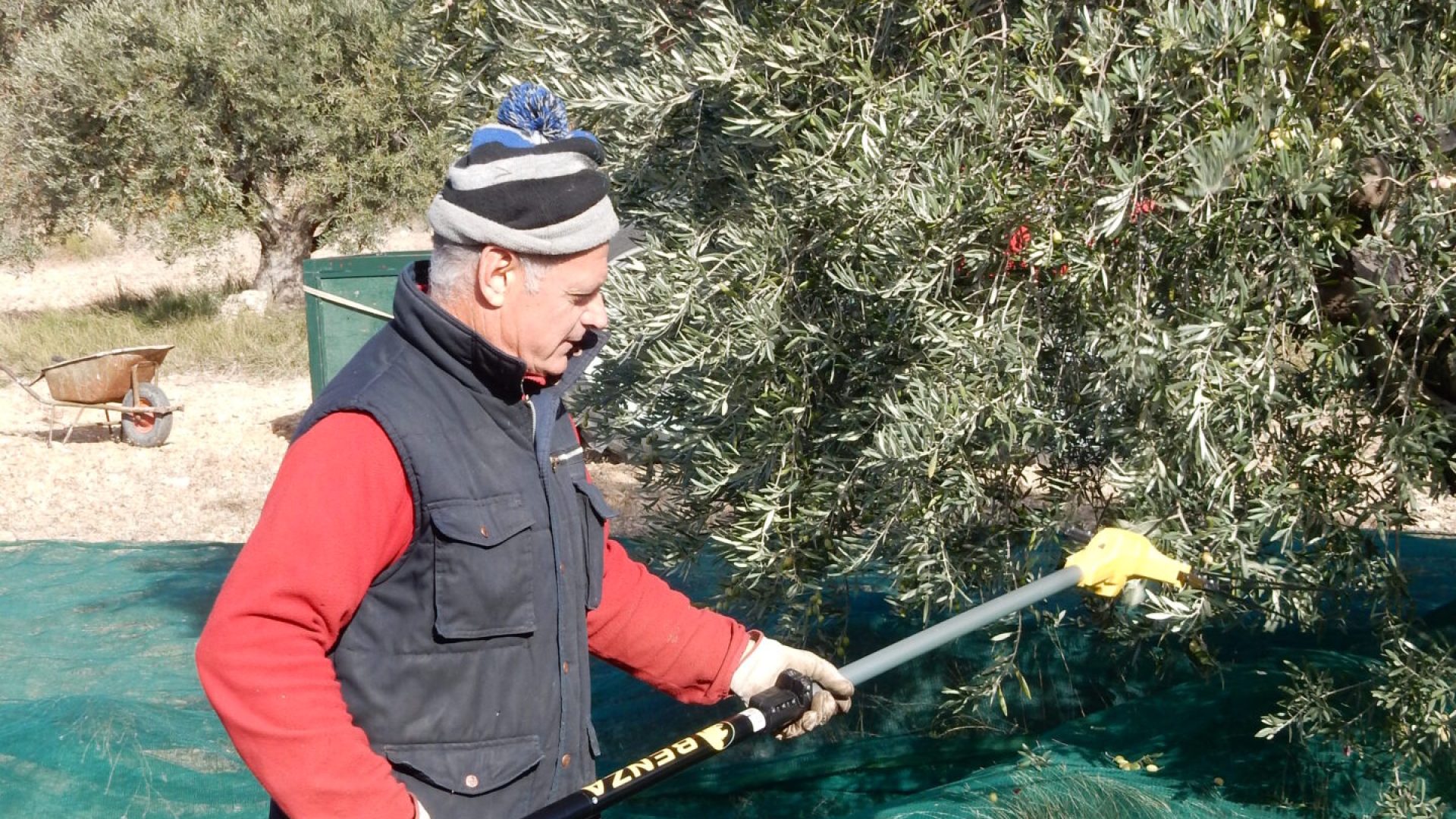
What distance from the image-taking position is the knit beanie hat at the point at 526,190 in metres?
2.13

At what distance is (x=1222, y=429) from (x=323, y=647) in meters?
2.01

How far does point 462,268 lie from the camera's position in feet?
7.12

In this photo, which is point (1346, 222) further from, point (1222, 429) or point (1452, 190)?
point (1222, 429)

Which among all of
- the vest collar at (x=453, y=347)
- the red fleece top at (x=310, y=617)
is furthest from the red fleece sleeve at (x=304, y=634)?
the vest collar at (x=453, y=347)

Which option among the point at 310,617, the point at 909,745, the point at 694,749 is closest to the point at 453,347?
the point at 310,617

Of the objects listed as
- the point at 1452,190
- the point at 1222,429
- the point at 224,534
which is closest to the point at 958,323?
the point at 1222,429

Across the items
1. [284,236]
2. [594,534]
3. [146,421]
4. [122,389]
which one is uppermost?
[594,534]

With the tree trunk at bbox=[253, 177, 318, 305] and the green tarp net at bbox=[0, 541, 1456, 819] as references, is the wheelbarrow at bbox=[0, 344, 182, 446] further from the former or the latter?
the green tarp net at bbox=[0, 541, 1456, 819]

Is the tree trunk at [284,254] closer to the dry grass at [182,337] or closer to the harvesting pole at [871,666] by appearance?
the dry grass at [182,337]

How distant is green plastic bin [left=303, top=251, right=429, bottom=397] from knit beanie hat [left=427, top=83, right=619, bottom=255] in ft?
26.5

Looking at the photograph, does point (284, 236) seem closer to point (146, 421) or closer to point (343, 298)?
point (146, 421)

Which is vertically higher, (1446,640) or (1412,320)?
(1412,320)

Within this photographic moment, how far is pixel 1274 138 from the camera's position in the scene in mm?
2814

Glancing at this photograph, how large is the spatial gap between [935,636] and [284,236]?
44.7 feet
